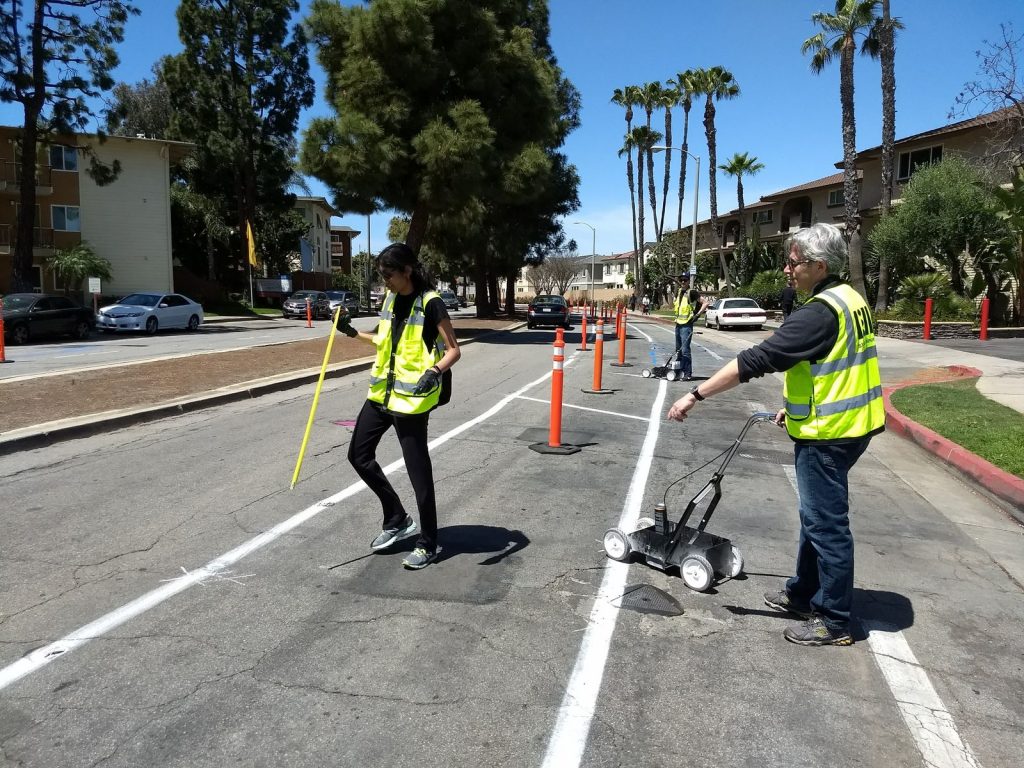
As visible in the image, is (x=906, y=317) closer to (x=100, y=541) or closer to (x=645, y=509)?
(x=645, y=509)

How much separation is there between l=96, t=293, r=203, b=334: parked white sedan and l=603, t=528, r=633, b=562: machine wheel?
25.1 metres

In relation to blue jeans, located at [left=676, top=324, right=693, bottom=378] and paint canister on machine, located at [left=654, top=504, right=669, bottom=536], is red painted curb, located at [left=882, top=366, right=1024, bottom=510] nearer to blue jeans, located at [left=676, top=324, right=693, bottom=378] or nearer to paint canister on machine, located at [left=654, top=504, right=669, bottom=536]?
paint canister on machine, located at [left=654, top=504, right=669, bottom=536]

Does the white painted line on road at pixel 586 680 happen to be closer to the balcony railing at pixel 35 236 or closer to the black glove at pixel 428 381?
the black glove at pixel 428 381

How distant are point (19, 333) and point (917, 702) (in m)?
23.8

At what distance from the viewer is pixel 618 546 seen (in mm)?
4672

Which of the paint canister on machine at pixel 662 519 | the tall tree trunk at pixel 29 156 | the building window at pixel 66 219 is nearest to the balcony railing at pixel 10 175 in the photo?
the building window at pixel 66 219

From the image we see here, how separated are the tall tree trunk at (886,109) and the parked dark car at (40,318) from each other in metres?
27.0

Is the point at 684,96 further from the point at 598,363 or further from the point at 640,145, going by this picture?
the point at 598,363

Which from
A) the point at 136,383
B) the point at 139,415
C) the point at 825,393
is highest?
the point at 825,393

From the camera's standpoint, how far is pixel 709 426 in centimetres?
972

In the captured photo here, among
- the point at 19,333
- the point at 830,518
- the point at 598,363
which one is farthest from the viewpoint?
the point at 19,333

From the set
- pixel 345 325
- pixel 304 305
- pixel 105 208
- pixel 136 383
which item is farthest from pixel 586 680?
pixel 105 208

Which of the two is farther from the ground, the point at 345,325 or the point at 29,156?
the point at 29,156

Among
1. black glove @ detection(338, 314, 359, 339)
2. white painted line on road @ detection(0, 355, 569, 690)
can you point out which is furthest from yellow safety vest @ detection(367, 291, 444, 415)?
white painted line on road @ detection(0, 355, 569, 690)
